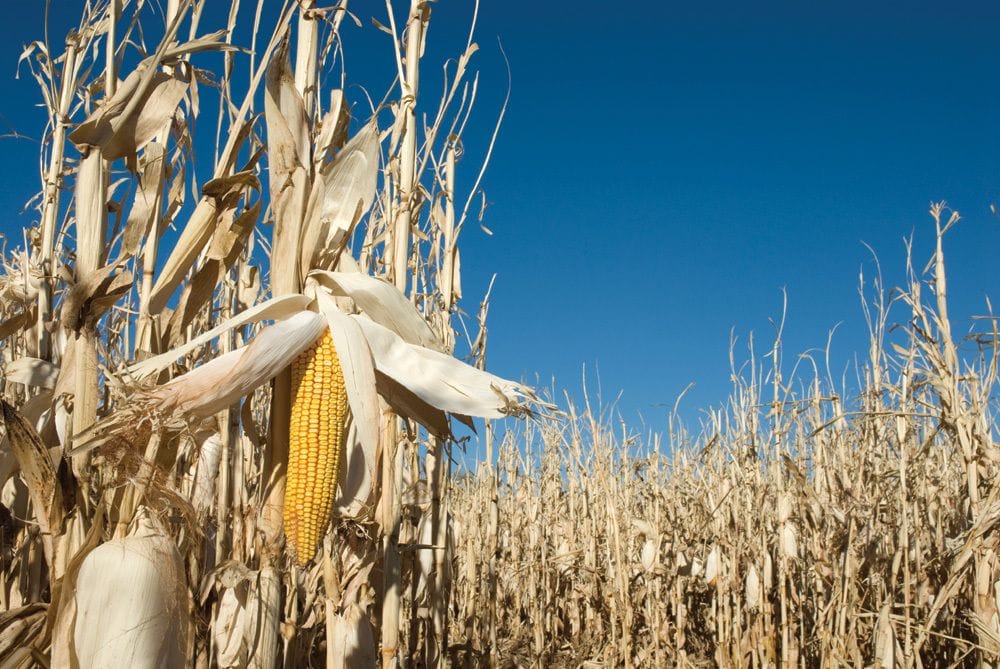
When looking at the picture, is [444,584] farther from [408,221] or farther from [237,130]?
[237,130]

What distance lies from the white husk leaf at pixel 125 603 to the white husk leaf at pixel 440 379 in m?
0.55

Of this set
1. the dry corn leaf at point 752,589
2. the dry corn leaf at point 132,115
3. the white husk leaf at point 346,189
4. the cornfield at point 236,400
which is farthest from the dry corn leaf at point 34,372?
the dry corn leaf at point 752,589

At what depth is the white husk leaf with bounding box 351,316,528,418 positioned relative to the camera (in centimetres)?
165

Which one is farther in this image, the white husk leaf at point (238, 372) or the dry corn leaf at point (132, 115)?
the dry corn leaf at point (132, 115)

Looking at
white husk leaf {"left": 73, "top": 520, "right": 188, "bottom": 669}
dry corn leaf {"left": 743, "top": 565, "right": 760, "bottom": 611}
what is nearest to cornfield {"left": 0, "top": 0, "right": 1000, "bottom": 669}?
white husk leaf {"left": 73, "top": 520, "right": 188, "bottom": 669}

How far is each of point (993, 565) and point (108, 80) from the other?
3821 millimetres

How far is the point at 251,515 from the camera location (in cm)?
165

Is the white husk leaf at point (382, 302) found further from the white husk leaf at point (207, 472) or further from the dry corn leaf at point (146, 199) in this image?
the white husk leaf at point (207, 472)

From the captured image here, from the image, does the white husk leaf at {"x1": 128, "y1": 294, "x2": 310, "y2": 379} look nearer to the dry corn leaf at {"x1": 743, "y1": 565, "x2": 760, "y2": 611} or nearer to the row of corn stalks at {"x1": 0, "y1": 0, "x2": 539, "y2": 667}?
the row of corn stalks at {"x1": 0, "y1": 0, "x2": 539, "y2": 667}

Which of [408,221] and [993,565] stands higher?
[408,221]

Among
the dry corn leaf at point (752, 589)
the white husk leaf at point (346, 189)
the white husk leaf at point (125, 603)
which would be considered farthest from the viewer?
the dry corn leaf at point (752, 589)

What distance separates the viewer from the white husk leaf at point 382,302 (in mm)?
→ 1698

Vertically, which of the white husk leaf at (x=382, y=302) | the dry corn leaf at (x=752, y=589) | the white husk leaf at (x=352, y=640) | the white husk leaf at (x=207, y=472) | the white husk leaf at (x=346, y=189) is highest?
the white husk leaf at (x=346, y=189)

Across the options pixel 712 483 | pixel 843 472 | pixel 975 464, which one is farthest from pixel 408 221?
pixel 712 483
